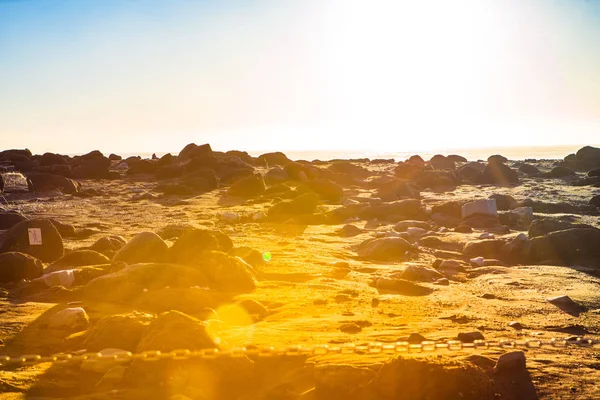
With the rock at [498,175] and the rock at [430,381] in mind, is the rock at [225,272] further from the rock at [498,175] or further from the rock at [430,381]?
the rock at [498,175]

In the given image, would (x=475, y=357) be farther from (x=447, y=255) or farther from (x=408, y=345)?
(x=447, y=255)

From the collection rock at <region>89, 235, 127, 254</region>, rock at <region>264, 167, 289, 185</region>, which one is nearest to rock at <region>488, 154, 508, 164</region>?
rock at <region>264, 167, 289, 185</region>

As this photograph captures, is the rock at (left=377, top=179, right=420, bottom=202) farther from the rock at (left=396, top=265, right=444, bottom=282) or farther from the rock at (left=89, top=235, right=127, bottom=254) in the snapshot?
the rock at (left=89, top=235, right=127, bottom=254)

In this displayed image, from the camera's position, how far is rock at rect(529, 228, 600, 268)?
31.4 ft

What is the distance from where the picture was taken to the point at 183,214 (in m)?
15.7

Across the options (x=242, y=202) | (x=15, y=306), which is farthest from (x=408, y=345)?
(x=242, y=202)

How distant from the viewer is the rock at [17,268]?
797 centimetres

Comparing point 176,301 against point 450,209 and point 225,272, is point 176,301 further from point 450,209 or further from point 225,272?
point 450,209

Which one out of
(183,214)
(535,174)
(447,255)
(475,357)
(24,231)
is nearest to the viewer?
(475,357)

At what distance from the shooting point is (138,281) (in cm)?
723

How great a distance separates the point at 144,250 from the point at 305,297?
115 inches

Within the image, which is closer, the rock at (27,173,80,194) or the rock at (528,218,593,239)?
the rock at (528,218,593,239)

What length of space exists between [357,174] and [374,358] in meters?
24.3

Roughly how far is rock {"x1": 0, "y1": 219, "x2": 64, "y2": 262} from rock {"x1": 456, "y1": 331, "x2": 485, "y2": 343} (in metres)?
7.17
